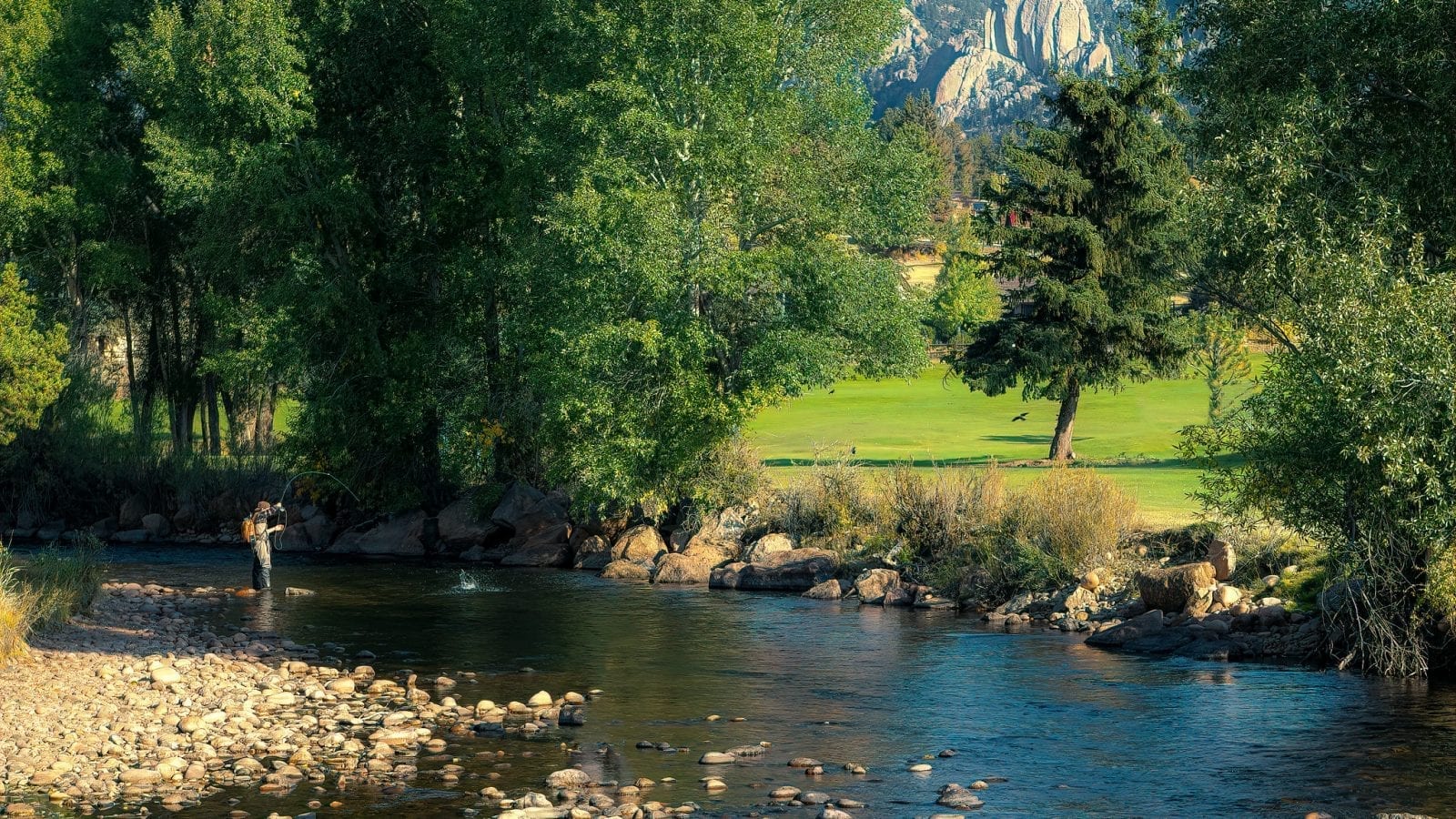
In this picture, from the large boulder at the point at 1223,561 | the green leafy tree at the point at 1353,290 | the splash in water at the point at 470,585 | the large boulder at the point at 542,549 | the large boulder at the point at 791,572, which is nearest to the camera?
the green leafy tree at the point at 1353,290

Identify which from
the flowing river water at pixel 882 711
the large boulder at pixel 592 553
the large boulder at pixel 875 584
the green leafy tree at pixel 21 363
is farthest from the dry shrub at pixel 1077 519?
the green leafy tree at pixel 21 363

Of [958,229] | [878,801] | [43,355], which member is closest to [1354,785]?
[878,801]

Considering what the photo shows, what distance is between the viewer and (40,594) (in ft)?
88.2

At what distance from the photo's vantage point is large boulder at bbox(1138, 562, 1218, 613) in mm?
27438

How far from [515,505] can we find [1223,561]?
68.9 ft

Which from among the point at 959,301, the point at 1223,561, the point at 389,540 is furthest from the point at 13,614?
the point at 959,301

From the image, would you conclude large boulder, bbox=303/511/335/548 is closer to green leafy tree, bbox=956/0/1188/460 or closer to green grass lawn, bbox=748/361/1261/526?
green grass lawn, bbox=748/361/1261/526

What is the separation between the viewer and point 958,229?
136 metres

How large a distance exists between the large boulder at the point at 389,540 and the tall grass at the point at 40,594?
37.4ft

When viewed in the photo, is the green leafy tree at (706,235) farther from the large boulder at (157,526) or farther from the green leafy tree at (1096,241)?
the large boulder at (157,526)

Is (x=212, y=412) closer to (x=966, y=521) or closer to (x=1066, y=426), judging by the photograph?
(x=1066, y=426)

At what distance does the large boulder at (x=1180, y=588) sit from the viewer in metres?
27.4

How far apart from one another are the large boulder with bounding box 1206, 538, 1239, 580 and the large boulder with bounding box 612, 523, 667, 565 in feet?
47.4

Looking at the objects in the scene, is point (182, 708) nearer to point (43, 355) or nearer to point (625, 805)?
point (625, 805)
